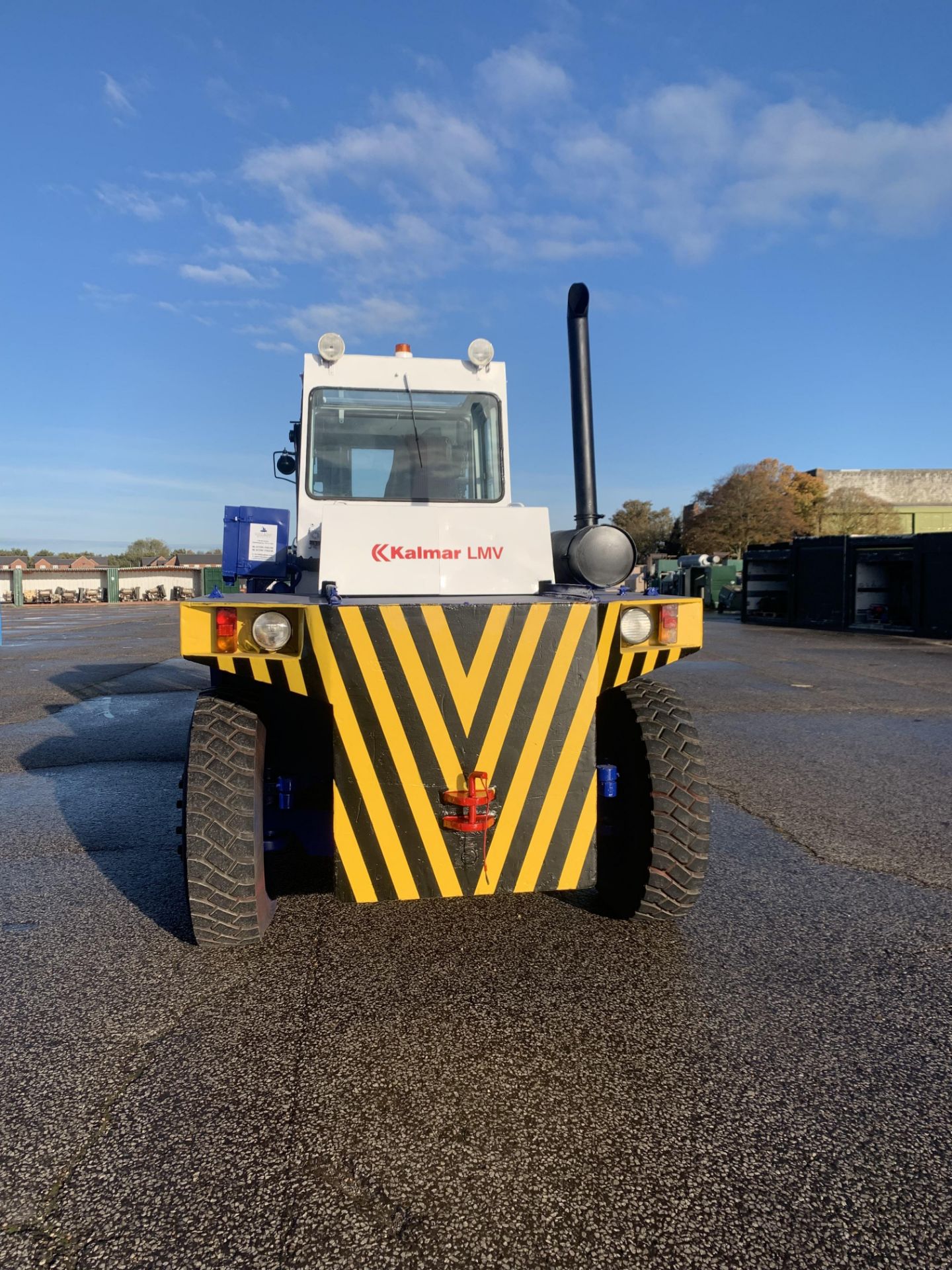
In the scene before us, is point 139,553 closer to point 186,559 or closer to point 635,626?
point 186,559

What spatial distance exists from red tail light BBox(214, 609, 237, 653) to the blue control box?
6.51 ft

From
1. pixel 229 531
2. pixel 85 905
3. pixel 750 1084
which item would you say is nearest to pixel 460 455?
pixel 229 531

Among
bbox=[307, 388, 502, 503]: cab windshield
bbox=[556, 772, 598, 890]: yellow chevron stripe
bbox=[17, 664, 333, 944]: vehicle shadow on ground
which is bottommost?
bbox=[17, 664, 333, 944]: vehicle shadow on ground

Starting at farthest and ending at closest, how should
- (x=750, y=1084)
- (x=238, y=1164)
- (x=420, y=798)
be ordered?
1. (x=420, y=798)
2. (x=750, y=1084)
3. (x=238, y=1164)

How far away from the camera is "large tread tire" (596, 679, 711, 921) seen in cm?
323

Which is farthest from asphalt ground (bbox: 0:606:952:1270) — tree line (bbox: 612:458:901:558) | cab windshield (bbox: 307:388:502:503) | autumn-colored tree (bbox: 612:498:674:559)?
autumn-colored tree (bbox: 612:498:674:559)

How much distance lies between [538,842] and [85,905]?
2.21 metres

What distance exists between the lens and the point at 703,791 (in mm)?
3256

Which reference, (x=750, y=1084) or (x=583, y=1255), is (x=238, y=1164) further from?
(x=750, y=1084)

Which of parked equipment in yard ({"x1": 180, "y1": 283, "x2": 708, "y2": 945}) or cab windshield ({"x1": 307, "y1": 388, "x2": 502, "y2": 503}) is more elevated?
cab windshield ({"x1": 307, "y1": 388, "x2": 502, "y2": 503})

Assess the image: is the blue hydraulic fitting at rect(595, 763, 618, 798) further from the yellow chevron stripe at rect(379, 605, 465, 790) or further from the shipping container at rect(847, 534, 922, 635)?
the shipping container at rect(847, 534, 922, 635)

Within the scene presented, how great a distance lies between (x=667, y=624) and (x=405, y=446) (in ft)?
7.56

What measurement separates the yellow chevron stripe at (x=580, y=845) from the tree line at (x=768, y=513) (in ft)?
134

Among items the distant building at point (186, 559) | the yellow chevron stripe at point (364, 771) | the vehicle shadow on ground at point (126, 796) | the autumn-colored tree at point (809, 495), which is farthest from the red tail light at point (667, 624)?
the distant building at point (186, 559)
